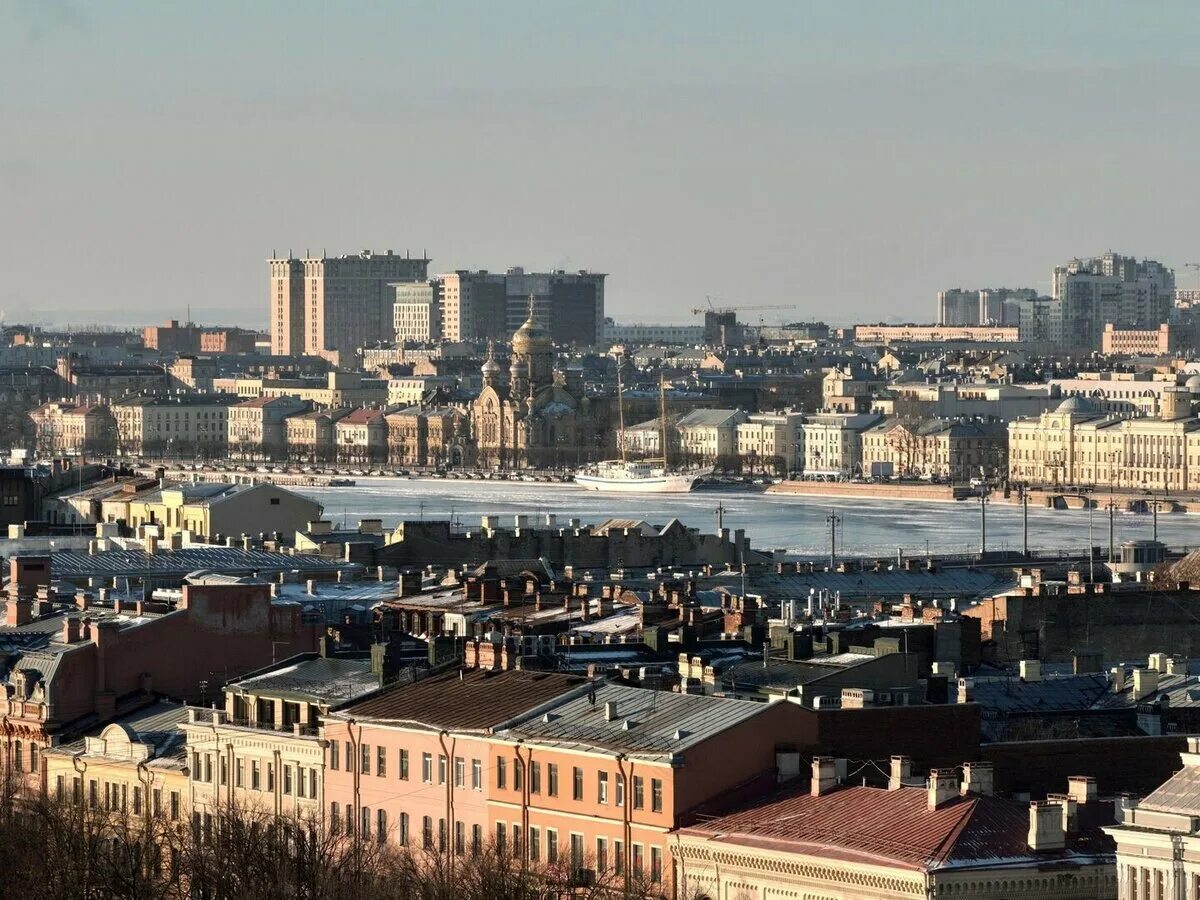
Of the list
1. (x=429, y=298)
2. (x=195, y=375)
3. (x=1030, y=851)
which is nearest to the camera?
(x=1030, y=851)

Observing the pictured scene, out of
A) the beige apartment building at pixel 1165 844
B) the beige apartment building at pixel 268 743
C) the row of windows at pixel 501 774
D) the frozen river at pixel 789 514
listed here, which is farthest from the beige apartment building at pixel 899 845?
the frozen river at pixel 789 514

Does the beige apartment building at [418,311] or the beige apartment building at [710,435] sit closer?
the beige apartment building at [710,435]

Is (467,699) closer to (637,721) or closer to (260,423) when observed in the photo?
(637,721)

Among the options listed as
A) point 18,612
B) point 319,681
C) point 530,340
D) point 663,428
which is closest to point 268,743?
point 319,681

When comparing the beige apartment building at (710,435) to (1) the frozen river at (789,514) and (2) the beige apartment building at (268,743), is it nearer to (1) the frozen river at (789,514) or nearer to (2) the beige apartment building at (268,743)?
(1) the frozen river at (789,514)

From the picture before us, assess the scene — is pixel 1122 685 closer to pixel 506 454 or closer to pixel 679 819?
pixel 679 819

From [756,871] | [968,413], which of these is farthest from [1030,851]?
[968,413]
